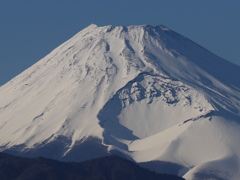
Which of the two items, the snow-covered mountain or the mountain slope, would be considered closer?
the mountain slope

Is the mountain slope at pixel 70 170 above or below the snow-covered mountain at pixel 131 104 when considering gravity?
below

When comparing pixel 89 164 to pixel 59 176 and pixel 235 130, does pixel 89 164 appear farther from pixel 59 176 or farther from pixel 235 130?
pixel 235 130

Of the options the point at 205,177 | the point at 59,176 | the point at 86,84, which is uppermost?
the point at 86,84

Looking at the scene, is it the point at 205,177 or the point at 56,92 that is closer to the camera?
the point at 205,177

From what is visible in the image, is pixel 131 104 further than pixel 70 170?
Yes

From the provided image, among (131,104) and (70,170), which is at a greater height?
(131,104)

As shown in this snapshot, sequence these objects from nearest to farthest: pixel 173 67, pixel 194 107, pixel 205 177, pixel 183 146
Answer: pixel 205 177, pixel 183 146, pixel 194 107, pixel 173 67

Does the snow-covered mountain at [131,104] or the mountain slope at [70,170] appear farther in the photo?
the snow-covered mountain at [131,104]

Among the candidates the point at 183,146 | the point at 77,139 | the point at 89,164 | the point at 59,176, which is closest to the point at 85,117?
the point at 77,139
